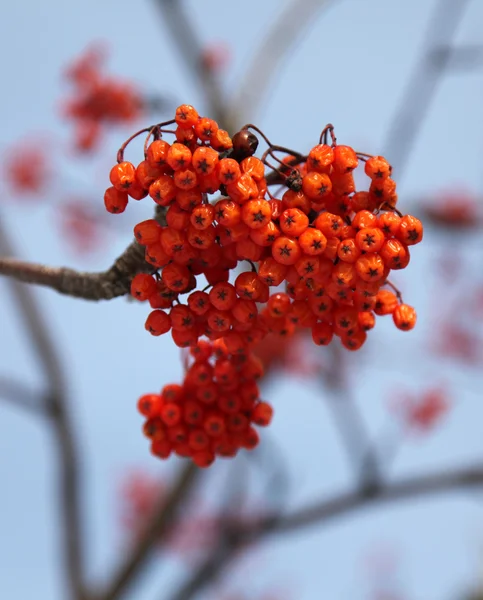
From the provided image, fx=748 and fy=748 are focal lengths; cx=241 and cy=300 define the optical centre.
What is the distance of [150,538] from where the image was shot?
626cm

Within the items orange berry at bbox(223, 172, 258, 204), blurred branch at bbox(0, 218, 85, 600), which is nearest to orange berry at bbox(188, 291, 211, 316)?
orange berry at bbox(223, 172, 258, 204)

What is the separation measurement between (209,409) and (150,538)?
401cm

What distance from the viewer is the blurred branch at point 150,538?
6199 mm

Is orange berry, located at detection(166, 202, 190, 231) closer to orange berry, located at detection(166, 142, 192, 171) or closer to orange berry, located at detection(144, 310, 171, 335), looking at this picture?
orange berry, located at detection(166, 142, 192, 171)

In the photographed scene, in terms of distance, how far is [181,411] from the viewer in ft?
8.67

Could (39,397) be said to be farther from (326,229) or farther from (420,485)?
(326,229)

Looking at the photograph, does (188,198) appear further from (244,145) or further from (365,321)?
(365,321)

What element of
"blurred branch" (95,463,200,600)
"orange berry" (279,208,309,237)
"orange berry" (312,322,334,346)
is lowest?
"blurred branch" (95,463,200,600)

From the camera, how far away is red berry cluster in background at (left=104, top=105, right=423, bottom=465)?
202 cm

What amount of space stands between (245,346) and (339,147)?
705 millimetres

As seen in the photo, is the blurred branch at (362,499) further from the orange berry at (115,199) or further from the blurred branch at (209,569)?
the orange berry at (115,199)

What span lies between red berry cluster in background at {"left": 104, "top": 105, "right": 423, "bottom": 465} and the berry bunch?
0.37m

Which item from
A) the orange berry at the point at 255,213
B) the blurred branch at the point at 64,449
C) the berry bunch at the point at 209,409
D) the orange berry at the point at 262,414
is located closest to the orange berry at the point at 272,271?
the orange berry at the point at 255,213

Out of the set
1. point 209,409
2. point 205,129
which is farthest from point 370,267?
point 209,409
